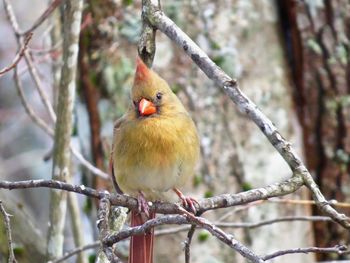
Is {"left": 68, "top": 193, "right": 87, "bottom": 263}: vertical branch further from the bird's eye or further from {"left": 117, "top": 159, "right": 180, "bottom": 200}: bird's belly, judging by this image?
the bird's eye

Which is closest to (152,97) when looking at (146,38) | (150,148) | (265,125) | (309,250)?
(150,148)

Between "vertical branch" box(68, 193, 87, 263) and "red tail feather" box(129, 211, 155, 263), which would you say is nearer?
"red tail feather" box(129, 211, 155, 263)

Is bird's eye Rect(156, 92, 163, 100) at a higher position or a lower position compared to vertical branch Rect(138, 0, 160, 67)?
lower

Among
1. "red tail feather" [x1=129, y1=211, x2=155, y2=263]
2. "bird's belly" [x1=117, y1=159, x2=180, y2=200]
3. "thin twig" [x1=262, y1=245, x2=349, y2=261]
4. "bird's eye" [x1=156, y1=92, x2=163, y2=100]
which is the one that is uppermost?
"bird's eye" [x1=156, y1=92, x2=163, y2=100]

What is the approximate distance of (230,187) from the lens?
4.12 metres

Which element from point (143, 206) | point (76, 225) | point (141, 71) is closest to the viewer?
point (143, 206)

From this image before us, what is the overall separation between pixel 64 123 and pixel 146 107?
405mm

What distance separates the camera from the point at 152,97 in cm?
311

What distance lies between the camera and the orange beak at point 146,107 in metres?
3.07

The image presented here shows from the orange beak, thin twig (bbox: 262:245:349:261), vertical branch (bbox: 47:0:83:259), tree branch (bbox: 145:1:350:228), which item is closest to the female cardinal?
the orange beak

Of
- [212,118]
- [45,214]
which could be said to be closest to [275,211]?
[212,118]

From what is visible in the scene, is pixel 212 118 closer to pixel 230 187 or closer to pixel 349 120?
pixel 230 187

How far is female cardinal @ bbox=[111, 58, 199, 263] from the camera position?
299 centimetres

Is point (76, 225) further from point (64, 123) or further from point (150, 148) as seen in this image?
point (150, 148)
